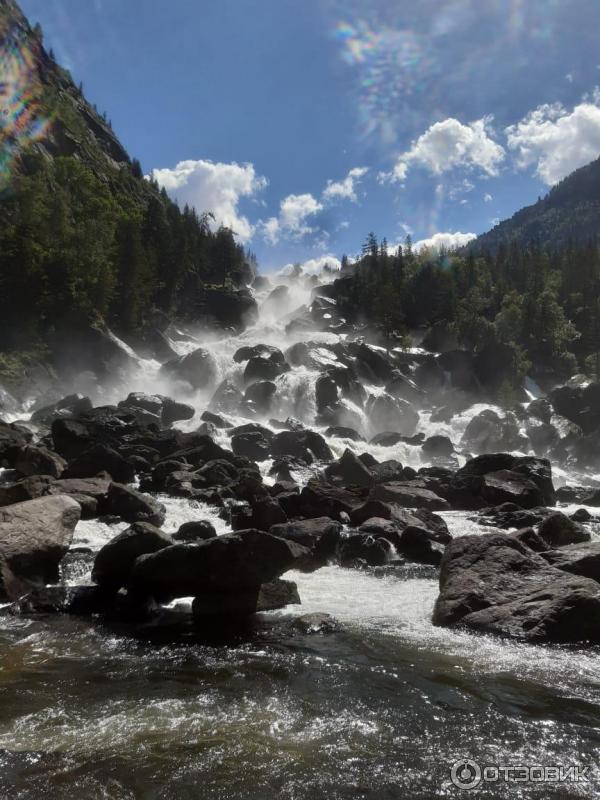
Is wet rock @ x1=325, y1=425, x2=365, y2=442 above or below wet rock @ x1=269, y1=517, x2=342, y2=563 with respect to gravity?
above

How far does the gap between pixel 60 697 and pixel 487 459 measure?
3143 centimetres

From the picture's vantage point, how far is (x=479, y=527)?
23703 millimetres

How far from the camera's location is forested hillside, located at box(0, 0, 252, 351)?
54.8 meters

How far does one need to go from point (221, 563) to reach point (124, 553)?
2.84 m

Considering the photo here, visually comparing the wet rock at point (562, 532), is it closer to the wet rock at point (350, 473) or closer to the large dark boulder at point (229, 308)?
the wet rock at point (350, 473)

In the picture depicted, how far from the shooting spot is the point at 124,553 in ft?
41.3

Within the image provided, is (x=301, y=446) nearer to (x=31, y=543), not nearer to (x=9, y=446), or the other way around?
(x=9, y=446)

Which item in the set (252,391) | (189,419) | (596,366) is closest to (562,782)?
(189,419)

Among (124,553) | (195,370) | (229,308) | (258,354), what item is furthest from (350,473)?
(229,308)

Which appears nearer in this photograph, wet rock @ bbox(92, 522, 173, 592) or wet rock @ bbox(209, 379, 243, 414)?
wet rock @ bbox(92, 522, 173, 592)

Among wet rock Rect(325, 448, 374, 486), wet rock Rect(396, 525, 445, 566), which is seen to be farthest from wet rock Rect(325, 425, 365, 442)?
wet rock Rect(396, 525, 445, 566)

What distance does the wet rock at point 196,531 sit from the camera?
52.5ft

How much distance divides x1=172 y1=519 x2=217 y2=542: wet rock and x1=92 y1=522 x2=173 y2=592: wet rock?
3321 mm

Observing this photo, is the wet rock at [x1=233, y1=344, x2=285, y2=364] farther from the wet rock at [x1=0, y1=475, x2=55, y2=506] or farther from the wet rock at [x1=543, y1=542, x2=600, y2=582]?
the wet rock at [x1=543, y1=542, x2=600, y2=582]
